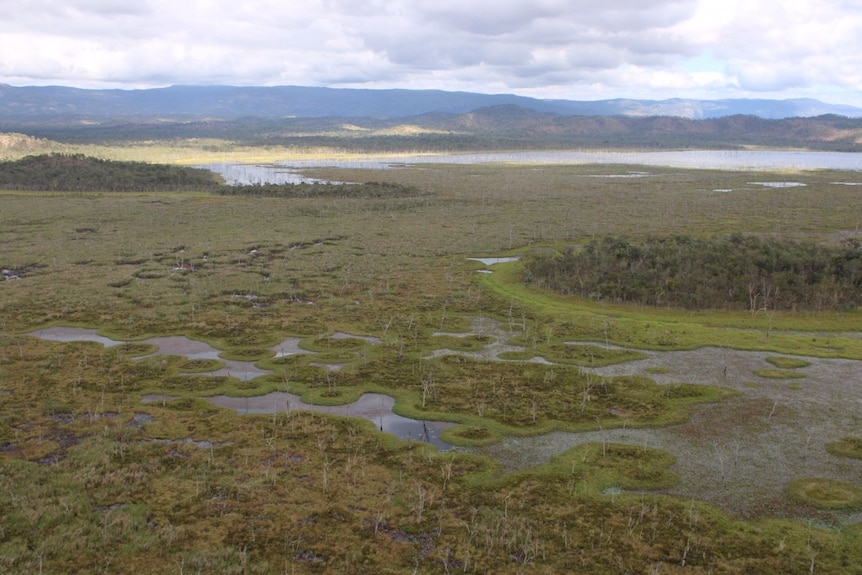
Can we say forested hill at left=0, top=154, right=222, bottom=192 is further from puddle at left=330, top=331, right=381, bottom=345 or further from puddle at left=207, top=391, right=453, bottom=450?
puddle at left=207, top=391, right=453, bottom=450

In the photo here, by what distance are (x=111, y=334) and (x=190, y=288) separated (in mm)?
9037

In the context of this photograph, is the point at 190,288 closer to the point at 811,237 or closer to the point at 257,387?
the point at 257,387

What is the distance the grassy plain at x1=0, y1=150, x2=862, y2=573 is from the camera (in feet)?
48.0


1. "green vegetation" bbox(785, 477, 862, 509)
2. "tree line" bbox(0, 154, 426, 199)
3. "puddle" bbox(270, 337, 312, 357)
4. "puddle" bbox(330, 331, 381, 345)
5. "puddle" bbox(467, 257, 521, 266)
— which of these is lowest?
"puddle" bbox(270, 337, 312, 357)

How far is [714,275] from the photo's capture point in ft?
127

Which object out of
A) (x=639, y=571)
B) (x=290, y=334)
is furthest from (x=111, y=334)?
(x=639, y=571)

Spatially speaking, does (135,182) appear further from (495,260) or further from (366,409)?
(366,409)

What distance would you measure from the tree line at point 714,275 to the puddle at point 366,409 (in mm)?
19396

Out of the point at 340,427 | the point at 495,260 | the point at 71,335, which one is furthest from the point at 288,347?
the point at 495,260

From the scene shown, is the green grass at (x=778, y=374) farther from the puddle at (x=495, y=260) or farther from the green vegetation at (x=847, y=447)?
the puddle at (x=495, y=260)

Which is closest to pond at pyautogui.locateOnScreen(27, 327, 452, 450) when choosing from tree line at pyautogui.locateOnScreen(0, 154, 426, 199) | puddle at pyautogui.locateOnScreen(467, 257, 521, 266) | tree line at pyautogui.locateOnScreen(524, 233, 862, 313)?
tree line at pyautogui.locateOnScreen(524, 233, 862, 313)

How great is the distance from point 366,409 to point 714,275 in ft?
81.8

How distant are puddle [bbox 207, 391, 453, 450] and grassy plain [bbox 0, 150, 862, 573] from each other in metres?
0.59

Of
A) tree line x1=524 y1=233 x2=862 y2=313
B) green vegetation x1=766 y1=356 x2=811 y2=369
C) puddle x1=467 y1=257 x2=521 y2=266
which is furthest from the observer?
puddle x1=467 y1=257 x2=521 y2=266
